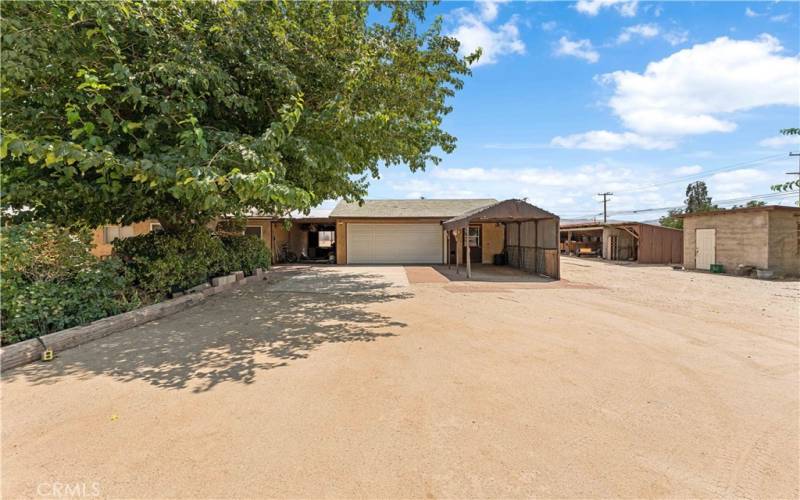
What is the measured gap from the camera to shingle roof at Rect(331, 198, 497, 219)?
18.4 m

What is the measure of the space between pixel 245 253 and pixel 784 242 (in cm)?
1979

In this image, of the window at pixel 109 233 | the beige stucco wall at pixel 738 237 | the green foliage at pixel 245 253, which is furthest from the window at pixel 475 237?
the window at pixel 109 233

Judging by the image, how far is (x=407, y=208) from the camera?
19781mm

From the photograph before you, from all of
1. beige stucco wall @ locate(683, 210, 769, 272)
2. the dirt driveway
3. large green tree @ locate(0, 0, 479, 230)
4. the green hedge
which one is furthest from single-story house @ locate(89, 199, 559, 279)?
the dirt driveway

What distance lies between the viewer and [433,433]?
8.95ft

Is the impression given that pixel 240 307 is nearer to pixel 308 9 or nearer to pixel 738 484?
pixel 308 9

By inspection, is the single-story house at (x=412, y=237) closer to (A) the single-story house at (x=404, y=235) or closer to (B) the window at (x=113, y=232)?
(A) the single-story house at (x=404, y=235)

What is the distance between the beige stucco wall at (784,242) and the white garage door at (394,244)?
13.1 m

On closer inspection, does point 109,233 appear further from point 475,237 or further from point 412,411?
point 475,237

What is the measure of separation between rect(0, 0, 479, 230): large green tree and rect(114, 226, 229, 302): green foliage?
2.26 ft

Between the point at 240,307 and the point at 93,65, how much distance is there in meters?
4.78

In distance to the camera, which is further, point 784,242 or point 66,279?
point 784,242

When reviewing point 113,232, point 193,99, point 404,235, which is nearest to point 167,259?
point 193,99

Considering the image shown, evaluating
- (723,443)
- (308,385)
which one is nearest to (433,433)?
(308,385)
